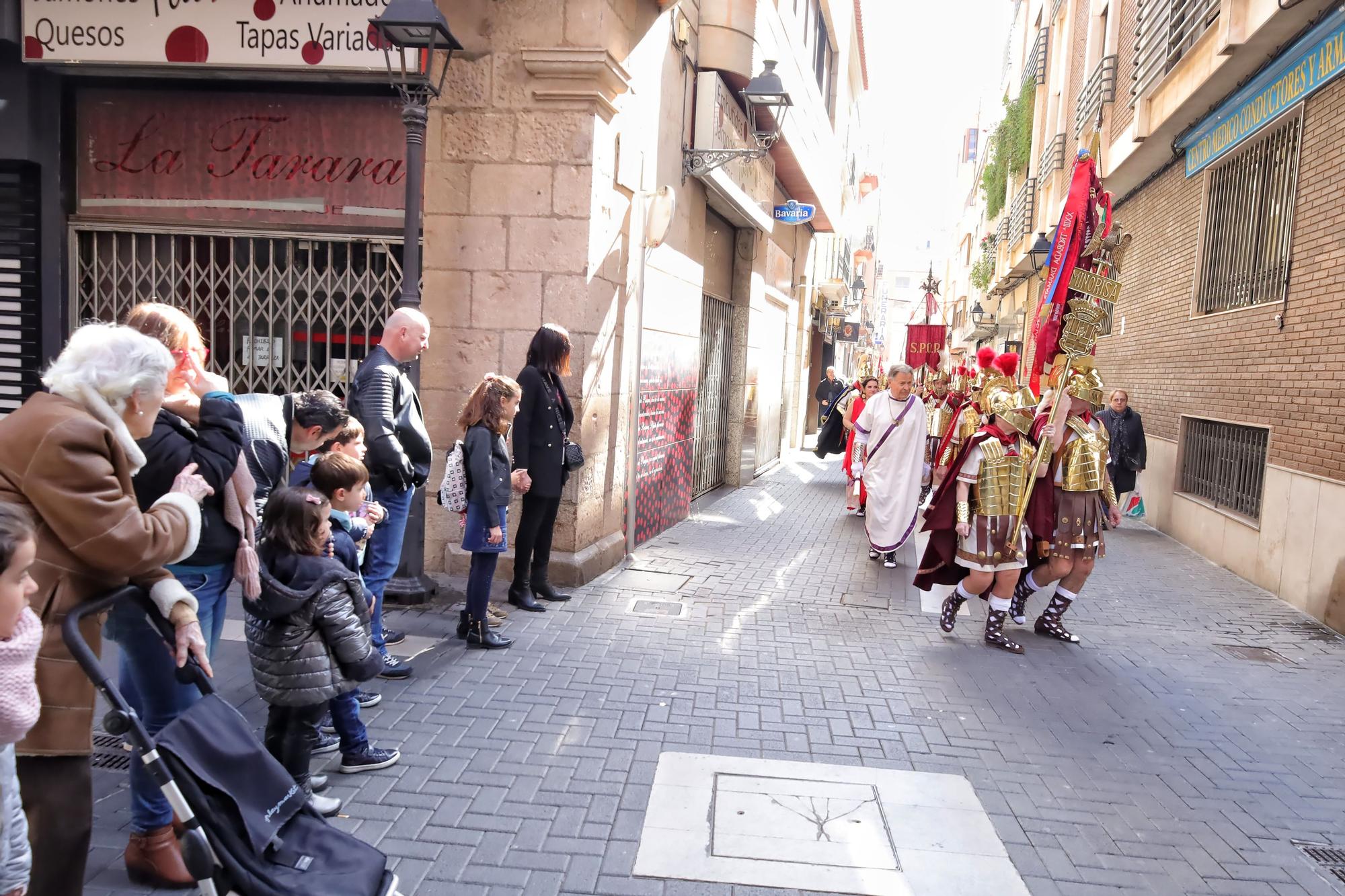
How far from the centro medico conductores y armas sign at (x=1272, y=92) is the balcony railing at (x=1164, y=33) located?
881mm

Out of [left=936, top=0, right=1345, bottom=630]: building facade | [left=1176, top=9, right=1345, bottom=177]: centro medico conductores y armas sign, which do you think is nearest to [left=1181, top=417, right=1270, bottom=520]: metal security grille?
[left=936, top=0, right=1345, bottom=630]: building facade

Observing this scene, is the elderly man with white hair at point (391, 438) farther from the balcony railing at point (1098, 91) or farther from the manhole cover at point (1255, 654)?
the balcony railing at point (1098, 91)

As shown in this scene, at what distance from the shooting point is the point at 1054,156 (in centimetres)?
2022

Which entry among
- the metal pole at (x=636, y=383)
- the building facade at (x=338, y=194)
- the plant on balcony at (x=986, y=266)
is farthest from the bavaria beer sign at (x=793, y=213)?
the plant on balcony at (x=986, y=266)

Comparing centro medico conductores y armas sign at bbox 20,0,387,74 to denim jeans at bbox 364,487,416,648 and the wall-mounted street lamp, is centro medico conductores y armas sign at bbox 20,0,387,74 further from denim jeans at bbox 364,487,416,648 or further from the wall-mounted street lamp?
the wall-mounted street lamp

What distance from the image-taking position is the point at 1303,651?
259 inches

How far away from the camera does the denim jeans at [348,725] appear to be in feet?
12.6

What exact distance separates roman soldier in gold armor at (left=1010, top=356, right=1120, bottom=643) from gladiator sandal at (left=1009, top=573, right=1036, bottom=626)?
17 centimetres

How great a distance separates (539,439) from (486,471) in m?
0.95

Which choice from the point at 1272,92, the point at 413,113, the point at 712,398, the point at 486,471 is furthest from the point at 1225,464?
the point at 413,113

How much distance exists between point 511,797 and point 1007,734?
2.51 meters

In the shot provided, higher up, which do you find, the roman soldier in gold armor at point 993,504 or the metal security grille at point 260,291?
the metal security grille at point 260,291

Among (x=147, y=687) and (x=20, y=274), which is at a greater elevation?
(x=20, y=274)

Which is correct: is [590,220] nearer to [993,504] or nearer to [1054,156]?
[993,504]
